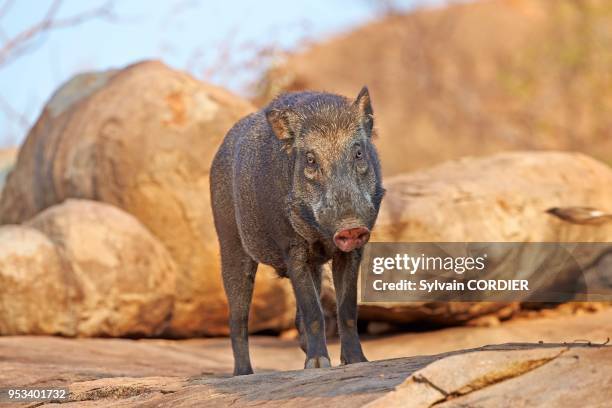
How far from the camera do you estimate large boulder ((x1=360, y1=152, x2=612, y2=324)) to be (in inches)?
318

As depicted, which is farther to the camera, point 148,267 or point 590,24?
point 590,24

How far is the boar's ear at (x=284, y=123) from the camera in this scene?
195 inches

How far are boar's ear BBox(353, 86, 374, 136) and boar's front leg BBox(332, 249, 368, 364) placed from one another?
2.03ft

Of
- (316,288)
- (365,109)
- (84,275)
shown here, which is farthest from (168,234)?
(365,109)

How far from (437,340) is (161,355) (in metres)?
2.16

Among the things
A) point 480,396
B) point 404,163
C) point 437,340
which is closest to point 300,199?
point 480,396

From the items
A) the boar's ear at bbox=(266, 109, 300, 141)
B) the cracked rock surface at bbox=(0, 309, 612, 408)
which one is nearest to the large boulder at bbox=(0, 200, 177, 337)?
the cracked rock surface at bbox=(0, 309, 612, 408)

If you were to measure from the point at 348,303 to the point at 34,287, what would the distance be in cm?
374

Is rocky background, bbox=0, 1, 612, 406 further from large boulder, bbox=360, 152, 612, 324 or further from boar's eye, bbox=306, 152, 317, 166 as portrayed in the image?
boar's eye, bbox=306, 152, 317, 166

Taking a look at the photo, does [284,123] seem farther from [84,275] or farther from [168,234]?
[168,234]

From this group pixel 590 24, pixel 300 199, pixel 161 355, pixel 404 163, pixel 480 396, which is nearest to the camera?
pixel 480 396

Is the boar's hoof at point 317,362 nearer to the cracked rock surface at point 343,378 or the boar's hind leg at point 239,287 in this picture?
the cracked rock surface at point 343,378

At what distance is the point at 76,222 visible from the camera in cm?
847

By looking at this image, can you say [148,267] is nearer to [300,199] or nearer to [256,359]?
[256,359]
